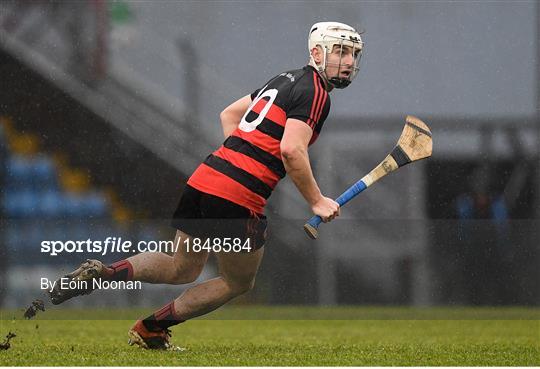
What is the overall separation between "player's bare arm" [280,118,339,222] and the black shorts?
1.18ft

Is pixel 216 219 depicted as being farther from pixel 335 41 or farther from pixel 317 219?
pixel 335 41

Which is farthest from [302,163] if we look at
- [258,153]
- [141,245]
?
[141,245]

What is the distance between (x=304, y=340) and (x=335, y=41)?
1809mm

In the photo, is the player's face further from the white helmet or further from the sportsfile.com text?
the sportsfile.com text

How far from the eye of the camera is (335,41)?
18.3ft

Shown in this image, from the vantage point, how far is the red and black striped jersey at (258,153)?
5.41 meters

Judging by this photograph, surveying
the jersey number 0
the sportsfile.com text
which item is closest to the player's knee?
the sportsfile.com text

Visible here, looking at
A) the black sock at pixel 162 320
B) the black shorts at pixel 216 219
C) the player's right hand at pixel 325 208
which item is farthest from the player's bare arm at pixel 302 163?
the black sock at pixel 162 320

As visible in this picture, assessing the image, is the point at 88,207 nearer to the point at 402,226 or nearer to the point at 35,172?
the point at 35,172

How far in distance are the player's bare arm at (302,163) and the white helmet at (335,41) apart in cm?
43

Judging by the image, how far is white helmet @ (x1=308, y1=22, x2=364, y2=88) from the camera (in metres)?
5.56

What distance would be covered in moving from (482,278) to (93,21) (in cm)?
326

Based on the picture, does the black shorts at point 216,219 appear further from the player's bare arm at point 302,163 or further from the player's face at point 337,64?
the player's face at point 337,64

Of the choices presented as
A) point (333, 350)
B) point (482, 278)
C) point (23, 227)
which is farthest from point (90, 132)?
point (333, 350)
